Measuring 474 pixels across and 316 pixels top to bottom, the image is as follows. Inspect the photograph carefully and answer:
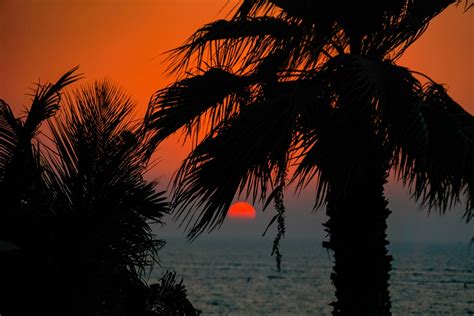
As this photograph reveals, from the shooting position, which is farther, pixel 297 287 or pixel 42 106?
pixel 297 287

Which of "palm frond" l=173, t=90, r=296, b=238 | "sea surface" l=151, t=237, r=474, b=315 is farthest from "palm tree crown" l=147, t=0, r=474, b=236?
"sea surface" l=151, t=237, r=474, b=315

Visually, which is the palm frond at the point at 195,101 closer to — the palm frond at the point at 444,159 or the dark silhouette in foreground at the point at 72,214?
the dark silhouette in foreground at the point at 72,214

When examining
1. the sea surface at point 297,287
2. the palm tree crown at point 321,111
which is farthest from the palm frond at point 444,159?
the sea surface at point 297,287

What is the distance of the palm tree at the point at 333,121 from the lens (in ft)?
17.9

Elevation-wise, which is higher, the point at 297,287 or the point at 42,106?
the point at 42,106

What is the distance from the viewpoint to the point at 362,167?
573 centimetres

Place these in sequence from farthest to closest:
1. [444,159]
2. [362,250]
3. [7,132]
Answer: [362,250] < [7,132] < [444,159]

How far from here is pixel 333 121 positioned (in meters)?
5.79

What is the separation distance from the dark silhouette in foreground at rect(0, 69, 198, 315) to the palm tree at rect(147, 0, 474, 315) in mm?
483

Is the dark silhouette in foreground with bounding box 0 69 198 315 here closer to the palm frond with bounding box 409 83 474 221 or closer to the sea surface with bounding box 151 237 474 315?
the palm frond with bounding box 409 83 474 221

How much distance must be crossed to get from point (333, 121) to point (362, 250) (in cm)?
149

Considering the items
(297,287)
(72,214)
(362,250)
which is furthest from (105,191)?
(297,287)

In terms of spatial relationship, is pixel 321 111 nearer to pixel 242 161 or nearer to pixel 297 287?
pixel 242 161

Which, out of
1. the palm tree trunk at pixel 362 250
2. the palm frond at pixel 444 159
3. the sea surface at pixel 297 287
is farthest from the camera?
the sea surface at pixel 297 287
